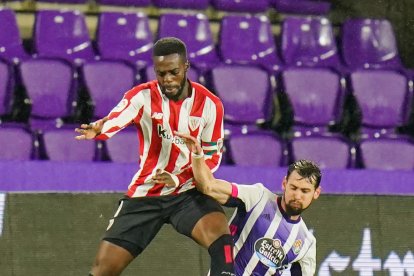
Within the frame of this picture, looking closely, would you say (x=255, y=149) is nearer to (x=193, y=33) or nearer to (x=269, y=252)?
(x=193, y=33)

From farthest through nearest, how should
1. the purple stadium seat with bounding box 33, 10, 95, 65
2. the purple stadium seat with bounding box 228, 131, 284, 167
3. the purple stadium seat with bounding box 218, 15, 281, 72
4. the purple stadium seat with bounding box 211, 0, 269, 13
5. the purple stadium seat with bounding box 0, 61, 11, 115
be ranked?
the purple stadium seat with bounding box 211, 0, 269, 13 → the purple stadium seat with bounding box 218, 15, 281, 72 → the purple stadium seat with bounding box 33, 10, 95, 65 → the purple stadium seat with bounding box 228, 131, 284, 167 → the purple stadium seat with bounding box 0, 61, 11, 115

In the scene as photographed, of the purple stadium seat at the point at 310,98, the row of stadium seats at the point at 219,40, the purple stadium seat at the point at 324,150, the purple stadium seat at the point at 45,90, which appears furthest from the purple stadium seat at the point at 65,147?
the purple stadium seat at the point at 310,98

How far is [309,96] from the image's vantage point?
352 inches

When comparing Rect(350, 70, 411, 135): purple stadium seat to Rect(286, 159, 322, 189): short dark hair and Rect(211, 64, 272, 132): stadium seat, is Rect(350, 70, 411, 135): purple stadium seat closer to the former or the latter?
Rect(211, 64, 272, 132): stadium seat

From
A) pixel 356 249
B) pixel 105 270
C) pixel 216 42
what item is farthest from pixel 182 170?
pixel 216 42

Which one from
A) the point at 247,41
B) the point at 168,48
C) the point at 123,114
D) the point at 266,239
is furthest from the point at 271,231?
the point at 247,41

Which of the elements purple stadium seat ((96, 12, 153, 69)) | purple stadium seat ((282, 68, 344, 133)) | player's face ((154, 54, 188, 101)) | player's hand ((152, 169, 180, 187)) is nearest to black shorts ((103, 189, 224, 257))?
player's hand ((152, 169, 180, 187))

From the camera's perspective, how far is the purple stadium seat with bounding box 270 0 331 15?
10.2 m

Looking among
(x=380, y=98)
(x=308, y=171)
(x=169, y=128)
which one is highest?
(x=169, y=128)

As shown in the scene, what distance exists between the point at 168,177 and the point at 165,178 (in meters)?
0.02

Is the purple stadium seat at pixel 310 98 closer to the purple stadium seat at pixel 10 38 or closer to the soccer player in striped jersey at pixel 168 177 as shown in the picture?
the purple stadium seat at pixel 10 38

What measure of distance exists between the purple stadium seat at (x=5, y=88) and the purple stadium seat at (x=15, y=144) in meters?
0.41

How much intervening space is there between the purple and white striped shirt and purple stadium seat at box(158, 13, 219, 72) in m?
3.68

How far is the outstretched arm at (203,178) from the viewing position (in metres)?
5.11
